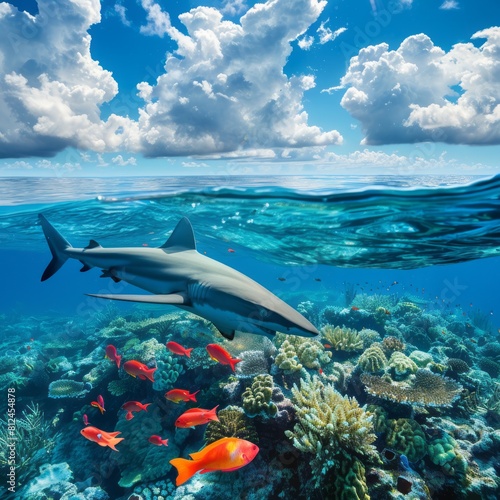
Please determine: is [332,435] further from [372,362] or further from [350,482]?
[372,362]

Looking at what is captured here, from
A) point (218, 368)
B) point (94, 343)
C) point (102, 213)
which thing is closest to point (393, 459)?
point (218, 368)

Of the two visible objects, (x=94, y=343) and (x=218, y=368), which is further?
(x=94, y=343)

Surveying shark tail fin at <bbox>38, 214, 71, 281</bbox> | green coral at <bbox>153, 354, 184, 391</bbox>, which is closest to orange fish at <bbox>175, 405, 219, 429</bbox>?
green coral at <bbox>153, 354, 184, 391</bbox>

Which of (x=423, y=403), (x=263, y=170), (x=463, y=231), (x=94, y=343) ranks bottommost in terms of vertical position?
(x=94, y=343)

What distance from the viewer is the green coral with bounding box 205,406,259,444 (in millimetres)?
5777

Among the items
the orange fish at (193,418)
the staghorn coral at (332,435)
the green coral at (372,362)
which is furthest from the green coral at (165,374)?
the green coral at (372,362)

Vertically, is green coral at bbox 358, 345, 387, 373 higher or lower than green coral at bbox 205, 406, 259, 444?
lower

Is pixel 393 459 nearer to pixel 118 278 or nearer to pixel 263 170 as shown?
pixel 118 278

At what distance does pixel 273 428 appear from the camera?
5.90 meters

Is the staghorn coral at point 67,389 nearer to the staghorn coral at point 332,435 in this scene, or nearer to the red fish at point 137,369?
the red fish at point 137,369

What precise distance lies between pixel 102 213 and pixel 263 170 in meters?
11.5

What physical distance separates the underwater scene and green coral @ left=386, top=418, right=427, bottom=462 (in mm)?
33

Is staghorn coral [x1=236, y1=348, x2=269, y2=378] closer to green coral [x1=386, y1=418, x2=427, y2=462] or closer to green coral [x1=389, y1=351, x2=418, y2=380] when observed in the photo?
green coral [x1=386, y1=418, x2=427, y2=462]

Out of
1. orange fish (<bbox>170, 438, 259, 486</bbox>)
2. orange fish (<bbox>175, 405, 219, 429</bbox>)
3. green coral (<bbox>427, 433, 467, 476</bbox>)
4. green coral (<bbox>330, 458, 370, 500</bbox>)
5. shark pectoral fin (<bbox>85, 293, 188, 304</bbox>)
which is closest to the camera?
shark pectoral fin (<bbox>85, 293, 188, 304</bbox>)
